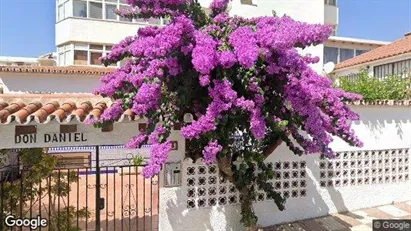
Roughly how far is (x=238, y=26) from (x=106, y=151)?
12973 mm

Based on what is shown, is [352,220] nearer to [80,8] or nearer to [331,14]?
[80,8]

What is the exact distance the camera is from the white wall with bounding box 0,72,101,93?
64.7 feet

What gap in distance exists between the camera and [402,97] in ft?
39.0

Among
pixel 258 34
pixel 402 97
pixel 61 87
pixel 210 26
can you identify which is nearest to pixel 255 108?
pixel 258 34

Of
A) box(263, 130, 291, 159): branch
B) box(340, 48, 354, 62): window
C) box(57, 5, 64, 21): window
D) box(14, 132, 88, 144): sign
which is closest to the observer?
box(14, 132, 88, 144): sign

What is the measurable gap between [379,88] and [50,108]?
32.1 feet

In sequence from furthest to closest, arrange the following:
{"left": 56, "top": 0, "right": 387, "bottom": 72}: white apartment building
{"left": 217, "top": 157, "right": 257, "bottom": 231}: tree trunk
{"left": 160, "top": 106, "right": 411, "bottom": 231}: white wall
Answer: {"left": 56, "top": 0, "right": 387, "bottom": 72}: white apartment building
{"left": 160, "top": 106, "right": 411, "bottom": 231}: white wall
{"left": 217, "top": 157, "right": 257, "bottom": 231}: tree trunk

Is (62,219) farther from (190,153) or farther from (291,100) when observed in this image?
(291,100)

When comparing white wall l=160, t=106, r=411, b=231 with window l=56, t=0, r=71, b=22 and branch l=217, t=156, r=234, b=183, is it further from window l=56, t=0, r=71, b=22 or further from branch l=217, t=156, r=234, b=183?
window l=56, t=0, r=71, b=22

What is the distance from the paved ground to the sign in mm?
4880

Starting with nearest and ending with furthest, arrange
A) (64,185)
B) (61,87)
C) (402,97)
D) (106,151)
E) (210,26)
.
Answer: (210,26), (64,185), (402,97), (106,151), (61,87)

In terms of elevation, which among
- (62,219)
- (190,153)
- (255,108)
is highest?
(255,108)

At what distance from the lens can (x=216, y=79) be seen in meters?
6.24

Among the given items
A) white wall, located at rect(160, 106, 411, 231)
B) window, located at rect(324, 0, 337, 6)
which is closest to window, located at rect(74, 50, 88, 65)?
white wall, located at rect(160, 106, 411, 231)
